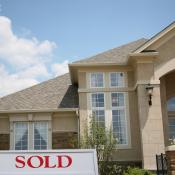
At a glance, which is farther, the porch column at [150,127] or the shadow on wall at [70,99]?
the shadow on wall at [70,99]

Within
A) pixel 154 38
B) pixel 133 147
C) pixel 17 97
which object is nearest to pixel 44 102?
pixel 17 97

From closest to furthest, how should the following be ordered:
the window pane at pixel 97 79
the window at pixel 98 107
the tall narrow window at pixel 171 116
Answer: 1. the window at pixel 98 107
2. the window pane at pixel 97 79
3. the tall narrow window at pixel 171 116

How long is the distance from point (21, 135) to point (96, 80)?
519 cm

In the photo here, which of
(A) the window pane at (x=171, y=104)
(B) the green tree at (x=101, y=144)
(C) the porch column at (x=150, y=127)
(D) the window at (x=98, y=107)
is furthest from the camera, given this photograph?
(A) the window pane at (x=171, y=104)

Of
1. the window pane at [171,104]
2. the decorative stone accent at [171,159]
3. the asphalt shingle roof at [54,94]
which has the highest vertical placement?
the asphalt shingle roof at [54,94]

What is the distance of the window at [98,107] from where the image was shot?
17.2 metres

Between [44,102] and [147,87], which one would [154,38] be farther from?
[44,102]

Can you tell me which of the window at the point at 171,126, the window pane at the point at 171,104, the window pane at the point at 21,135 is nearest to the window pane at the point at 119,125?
the window at the point at 171,126

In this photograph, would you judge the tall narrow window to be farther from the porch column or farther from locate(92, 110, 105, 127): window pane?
locate(92, 110, 105, 127): window pane

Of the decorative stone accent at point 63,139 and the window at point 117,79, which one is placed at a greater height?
the window at point 117,79

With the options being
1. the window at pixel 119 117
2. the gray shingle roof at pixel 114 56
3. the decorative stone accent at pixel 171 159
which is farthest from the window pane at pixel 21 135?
the decorative stone accent at pixel 171 159

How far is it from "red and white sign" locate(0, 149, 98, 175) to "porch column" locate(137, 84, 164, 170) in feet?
40.8

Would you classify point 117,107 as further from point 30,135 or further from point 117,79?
point 30,135

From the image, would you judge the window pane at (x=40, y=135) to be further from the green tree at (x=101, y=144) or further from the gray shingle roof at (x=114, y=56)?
the gray shingle roof at (x=114, y=56)
